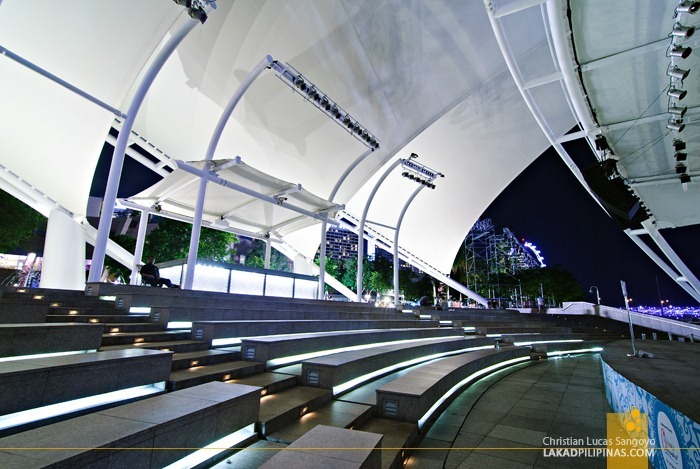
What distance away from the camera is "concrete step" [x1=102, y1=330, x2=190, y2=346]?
4.19 m

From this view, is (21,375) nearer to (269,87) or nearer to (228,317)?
(228,317)

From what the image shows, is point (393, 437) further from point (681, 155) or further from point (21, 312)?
point (681, 155)

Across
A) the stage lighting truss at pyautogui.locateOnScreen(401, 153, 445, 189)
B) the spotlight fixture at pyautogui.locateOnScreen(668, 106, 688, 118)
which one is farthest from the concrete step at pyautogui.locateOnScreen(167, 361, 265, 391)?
the stage lighting truss at pyautogui.locateOnScreen(401, 153, 445, 189)

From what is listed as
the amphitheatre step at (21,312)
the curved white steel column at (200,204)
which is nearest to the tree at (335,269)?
the curved white steel column at (200,204)

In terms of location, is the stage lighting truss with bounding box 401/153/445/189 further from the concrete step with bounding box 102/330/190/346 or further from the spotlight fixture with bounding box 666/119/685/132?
A: the concrete step with bounding box 102/330/190/346

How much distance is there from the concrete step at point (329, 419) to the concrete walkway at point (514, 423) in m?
0.65

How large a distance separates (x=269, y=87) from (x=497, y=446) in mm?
16416

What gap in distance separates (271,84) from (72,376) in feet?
51.1

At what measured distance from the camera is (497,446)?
11.4 ft

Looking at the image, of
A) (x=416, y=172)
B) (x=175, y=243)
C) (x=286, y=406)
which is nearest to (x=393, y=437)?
(x=286, y=406)

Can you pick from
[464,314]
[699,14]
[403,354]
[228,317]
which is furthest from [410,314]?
[699,14]

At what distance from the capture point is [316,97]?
42.1 ft

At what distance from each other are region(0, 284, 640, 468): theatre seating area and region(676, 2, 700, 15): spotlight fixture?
25.5 feet

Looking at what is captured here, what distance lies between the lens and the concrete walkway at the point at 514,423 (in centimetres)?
317
